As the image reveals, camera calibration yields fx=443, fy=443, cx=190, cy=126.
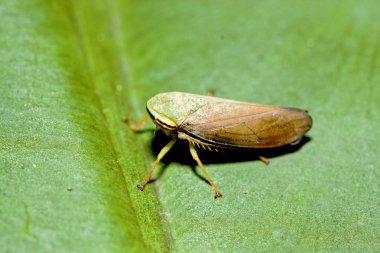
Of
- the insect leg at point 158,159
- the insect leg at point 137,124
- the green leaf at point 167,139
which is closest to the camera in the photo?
the green leaf at point 167,139

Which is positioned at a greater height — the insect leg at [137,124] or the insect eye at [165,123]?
the insect eye at [165,123]

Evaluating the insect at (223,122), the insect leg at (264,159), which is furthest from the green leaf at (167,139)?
the insect at (223,122)

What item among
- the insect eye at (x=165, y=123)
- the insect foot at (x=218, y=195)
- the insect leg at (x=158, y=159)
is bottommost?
the insect foot at (x=218, y=195)

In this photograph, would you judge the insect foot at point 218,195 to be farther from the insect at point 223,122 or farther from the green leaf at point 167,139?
the insect at point 223,122

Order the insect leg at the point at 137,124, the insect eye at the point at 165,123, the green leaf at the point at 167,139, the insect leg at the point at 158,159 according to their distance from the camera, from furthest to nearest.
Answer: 1. the insect leg at the point at 137,124
2. the insect eye at the point at 165,123
3. the insect leg at the point at 158,159
4. the green leaf at the point at 167,139

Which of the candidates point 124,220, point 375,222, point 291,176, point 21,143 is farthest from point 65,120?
point 375,222

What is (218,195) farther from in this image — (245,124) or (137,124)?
(137,124)

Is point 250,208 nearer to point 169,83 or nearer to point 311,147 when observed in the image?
point 311,147

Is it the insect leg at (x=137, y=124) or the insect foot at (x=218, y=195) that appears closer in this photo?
the insect foot at (x=218, y=195)
